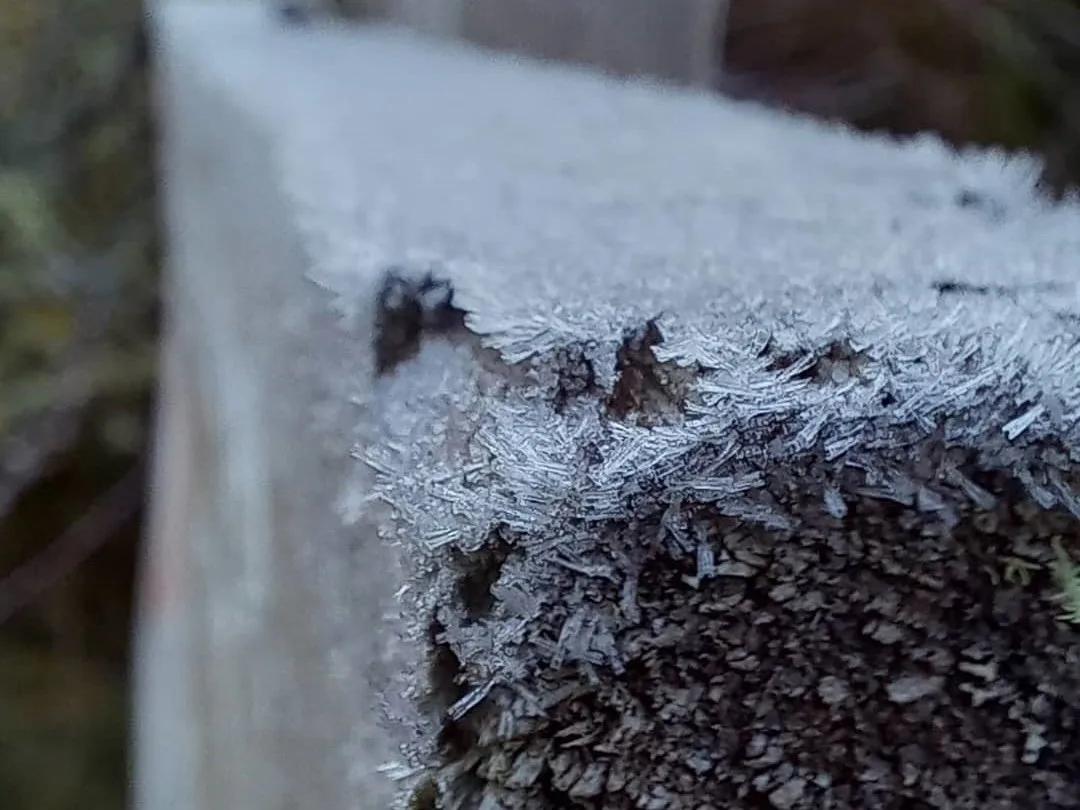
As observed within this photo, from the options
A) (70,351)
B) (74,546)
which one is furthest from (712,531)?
(74,546)

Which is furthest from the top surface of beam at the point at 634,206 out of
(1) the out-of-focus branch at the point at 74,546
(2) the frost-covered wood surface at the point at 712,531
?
(1) the out-of-focus branch at the point at 74,546

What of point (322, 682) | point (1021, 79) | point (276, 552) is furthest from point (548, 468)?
point (1021, 79)

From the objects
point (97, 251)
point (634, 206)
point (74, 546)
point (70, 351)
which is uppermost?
point (634, 206)

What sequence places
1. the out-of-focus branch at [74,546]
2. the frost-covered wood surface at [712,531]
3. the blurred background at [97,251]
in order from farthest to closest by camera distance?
the out-of-focus branch at [74,546] < the blurred background at [97,251] < the frost-covered wood surface at [712,531]

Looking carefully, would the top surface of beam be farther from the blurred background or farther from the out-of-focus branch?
the out-of-focus branch

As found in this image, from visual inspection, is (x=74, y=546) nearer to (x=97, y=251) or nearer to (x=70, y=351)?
(x=70, y=351)

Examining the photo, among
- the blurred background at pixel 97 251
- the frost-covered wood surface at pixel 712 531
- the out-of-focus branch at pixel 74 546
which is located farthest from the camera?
the out-of-focus branch at pixel 74 546

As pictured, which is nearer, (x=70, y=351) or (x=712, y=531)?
(x=712, y=531)

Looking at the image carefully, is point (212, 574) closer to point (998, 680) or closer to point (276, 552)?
point (276, 552)

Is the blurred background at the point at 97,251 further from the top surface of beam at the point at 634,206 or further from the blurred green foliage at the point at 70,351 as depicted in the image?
the top surface of beam at the point at 634,206

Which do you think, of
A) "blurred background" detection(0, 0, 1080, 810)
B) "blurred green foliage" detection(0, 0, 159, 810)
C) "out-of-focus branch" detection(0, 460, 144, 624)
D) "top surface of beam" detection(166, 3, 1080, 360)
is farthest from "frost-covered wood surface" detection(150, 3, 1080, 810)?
"out-of-focus branch" detection(0, 460, 144, 624)
